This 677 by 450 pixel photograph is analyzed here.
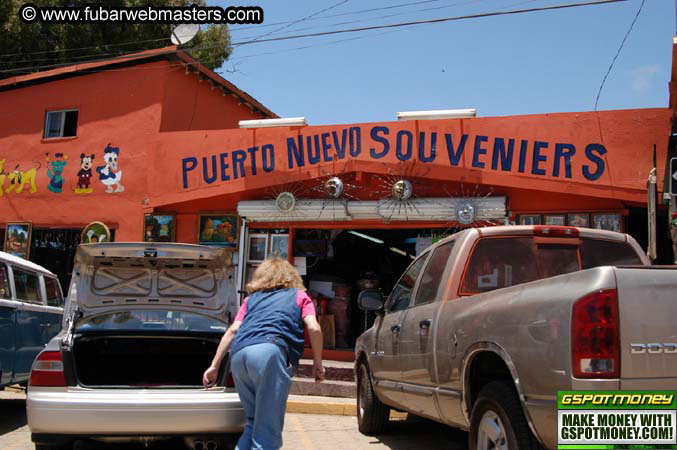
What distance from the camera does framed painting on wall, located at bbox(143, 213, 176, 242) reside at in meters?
14.6

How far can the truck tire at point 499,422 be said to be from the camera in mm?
4004

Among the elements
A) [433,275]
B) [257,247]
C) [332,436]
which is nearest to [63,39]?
[257,247]

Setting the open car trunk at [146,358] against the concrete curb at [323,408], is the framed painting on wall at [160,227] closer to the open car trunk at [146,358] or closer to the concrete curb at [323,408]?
the concrete curb at [323,408]

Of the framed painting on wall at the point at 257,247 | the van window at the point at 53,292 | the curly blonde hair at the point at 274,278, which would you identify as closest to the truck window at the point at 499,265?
the curly blonde hair at the point at 274,278

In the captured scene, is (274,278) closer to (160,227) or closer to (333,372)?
(333,372)

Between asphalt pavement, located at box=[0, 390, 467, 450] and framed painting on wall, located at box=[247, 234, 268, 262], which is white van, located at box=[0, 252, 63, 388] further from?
framed painting on wall, located at box=[247, 234, 268, 262]

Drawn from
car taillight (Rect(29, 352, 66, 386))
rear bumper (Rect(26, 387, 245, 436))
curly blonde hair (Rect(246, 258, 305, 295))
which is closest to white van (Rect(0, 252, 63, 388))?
car taillight (Rect(29, 352, 66, 386))

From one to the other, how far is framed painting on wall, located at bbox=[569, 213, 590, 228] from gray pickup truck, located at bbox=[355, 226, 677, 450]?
5832 mm

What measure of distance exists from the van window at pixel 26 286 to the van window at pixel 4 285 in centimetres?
21

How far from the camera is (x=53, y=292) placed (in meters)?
9.74

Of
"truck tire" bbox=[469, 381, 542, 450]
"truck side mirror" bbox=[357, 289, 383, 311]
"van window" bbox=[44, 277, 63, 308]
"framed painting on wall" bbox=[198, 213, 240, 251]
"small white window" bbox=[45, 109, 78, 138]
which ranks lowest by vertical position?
"truck tire" bbox=[469, 381, 542, 450]

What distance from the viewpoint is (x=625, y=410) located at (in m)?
3.56

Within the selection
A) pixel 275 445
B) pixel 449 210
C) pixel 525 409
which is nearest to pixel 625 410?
pixel 525 409

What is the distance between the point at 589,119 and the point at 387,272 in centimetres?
525
